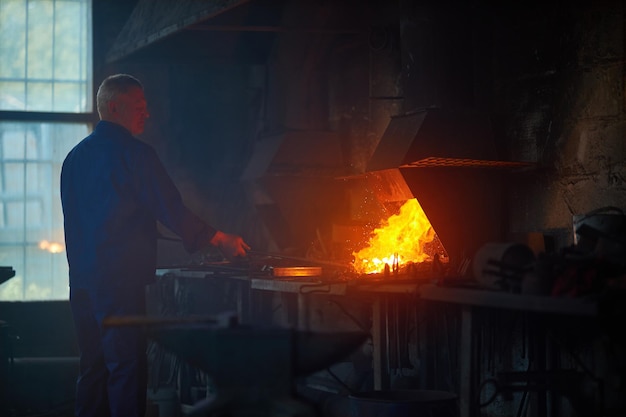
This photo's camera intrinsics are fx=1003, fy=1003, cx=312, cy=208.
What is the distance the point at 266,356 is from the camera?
384cm

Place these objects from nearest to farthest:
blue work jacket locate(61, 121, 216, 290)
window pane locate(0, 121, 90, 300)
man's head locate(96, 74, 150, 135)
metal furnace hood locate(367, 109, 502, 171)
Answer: blue work jacket locate(61, 121, 216, 290)
man's head locate(96, 74, 150, 135)
metal furnace hood locate(367, 109, 502, 171)
window pane locate(0, 121, 90, 300)

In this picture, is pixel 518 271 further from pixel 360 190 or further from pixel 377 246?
pixel 360 190

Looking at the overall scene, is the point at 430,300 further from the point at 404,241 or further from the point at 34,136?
the point at 34,136

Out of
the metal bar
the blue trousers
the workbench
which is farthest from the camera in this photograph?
the metal bar

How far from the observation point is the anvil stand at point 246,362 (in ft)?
12.5

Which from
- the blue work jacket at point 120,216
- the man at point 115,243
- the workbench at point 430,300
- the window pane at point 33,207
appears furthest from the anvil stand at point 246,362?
the window pane at point 33,207

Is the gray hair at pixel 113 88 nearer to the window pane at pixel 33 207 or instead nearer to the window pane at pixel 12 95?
the window pane at pixel 33 207

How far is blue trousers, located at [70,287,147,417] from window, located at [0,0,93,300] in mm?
5419

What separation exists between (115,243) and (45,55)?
5928 mm

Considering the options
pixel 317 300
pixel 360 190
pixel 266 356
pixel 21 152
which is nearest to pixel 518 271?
pixel 266 356

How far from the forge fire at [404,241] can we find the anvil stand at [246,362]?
11.4 feet

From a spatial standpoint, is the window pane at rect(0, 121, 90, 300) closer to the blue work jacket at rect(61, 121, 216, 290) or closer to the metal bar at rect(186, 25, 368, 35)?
the metal bar at rect(186, 25, 368, 35)

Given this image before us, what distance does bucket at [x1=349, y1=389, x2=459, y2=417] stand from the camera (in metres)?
5.45

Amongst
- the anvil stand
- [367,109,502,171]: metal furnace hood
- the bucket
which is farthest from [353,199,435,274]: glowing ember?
the anvil stand
